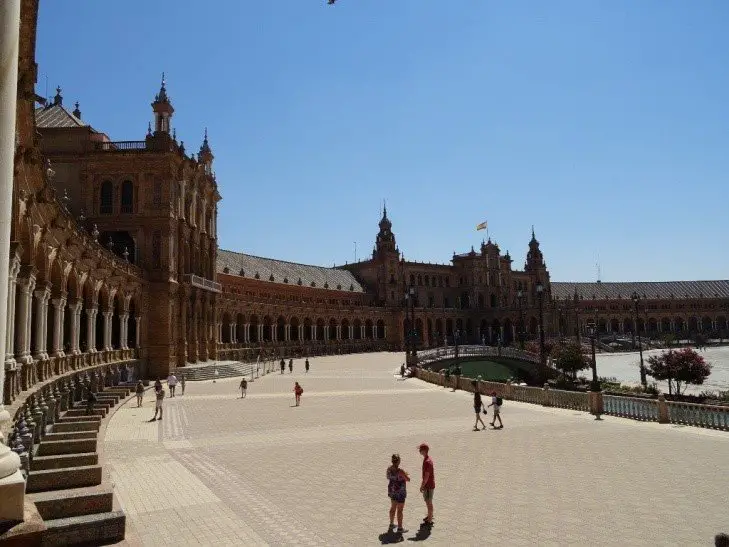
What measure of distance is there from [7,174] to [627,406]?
22.8 metres

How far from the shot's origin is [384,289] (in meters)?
106

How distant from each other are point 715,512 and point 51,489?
1059cm

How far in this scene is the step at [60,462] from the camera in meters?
9.23

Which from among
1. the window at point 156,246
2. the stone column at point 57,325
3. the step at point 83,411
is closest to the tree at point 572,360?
the window at point 156,246

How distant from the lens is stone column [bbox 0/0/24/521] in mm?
4961

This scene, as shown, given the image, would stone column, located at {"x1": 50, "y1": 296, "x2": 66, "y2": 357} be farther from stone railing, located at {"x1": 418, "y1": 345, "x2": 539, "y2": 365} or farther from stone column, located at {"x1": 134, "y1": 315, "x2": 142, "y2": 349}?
stone railing, located at {"x1": 418, "y1": 345, "x2": 539, "y2": 365}

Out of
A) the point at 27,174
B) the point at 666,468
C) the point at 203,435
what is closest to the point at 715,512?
the point at 666,468

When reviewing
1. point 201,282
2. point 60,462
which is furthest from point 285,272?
point 60,462

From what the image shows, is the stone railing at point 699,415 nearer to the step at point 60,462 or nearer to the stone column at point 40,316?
Result: the step at point 60,462

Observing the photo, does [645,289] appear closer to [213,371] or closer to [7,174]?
[213,371]

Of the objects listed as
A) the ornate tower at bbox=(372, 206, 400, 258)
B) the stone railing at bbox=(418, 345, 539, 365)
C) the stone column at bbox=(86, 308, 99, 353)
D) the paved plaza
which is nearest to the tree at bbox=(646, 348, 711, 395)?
the paved plaza

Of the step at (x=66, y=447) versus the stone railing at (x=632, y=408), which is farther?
the stone railing at (x=632, y=408)

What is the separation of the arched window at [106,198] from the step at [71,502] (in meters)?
39.7

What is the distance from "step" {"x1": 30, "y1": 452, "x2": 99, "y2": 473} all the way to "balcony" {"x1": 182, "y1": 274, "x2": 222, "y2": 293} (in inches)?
1524
